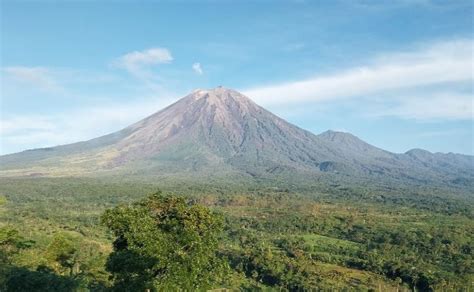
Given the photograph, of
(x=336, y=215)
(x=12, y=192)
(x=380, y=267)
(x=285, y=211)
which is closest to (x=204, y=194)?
(x=285, y=211)

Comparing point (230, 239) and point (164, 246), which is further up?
point (164, 246)

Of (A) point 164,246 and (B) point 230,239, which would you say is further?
(B) point 230,239

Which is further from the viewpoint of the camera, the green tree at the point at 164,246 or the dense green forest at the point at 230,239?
the dense green forest at the point at 230,239

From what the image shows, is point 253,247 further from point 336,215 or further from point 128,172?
point 128,172

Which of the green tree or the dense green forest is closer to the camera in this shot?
the green tree
